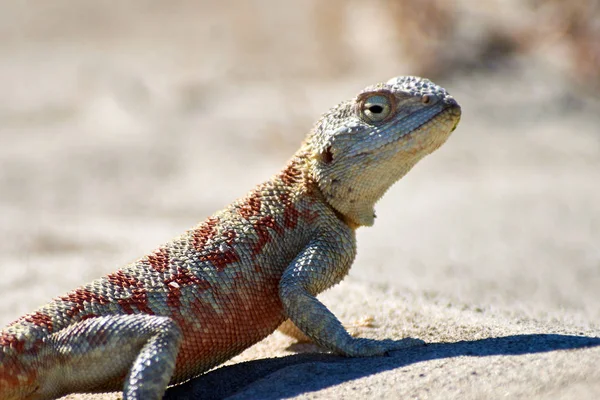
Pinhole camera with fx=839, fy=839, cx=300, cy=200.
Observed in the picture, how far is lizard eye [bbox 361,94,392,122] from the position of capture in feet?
19.4

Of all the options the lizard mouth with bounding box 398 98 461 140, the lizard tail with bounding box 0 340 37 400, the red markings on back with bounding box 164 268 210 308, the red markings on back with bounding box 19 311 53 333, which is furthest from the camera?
the lizard mouth with bounding box 398 98 461 140

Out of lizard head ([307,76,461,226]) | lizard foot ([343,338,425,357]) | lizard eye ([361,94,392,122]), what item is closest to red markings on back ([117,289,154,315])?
lizard foot ([343,338,425,357])

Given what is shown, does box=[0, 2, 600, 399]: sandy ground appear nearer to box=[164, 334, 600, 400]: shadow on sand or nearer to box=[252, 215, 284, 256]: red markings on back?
box=[164, 334, 600, 400]: shadow on sand

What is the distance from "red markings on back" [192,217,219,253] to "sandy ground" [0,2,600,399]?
3.01ft

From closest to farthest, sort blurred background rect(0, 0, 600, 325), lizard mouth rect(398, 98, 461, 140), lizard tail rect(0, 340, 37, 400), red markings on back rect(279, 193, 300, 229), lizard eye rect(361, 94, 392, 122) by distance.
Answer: lizard tail rect(0, 340, 37, 400) → lizard mouth rect(398, 98, 461, 140) → lizard eye rect(361, 94, 392, 122) → red markings on back rect(279, 193, 300, 229) → blurred background rect(0, 0, 600, 325)

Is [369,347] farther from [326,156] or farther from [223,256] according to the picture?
[326,156]

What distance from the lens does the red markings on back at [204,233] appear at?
5.83 metres

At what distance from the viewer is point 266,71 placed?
21250 millimetres

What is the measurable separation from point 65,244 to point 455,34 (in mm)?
10092

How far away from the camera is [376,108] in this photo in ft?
19.5

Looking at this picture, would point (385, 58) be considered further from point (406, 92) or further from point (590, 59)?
point (406, 92)

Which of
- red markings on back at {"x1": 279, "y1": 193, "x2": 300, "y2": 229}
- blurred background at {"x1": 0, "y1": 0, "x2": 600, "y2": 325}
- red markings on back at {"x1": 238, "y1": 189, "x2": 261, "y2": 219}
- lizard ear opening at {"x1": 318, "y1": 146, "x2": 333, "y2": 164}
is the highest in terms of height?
blurred background at {"x1": 0, "y1": 0, "x2": 600, "y2": 325}

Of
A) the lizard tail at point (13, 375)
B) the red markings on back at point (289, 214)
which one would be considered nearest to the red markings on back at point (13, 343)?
the lizard tail at point (13, 375)

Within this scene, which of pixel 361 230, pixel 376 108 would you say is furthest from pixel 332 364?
pixel 361 230
